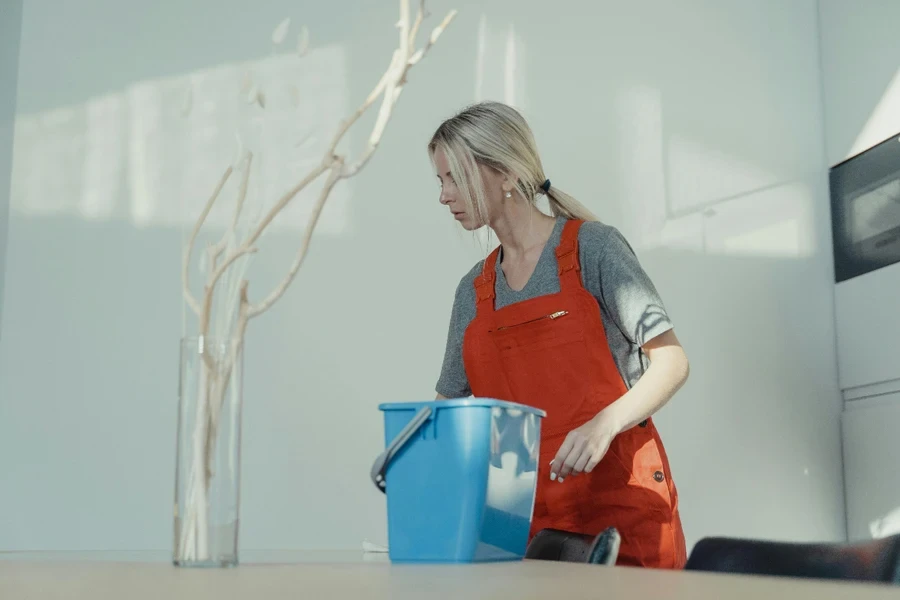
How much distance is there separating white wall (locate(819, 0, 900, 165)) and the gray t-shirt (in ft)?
6.13

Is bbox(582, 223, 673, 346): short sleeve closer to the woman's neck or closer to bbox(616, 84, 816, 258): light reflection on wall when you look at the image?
the woman's neck

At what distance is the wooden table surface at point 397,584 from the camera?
0.57m

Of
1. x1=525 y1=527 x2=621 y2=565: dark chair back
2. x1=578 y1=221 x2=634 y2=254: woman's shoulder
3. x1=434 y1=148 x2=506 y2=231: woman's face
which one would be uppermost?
x1=434 y1=148 x2=506 y2=231: woman's face

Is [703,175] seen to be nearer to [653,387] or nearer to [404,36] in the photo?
[653,387]

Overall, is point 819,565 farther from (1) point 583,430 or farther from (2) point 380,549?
(2) point 380,549

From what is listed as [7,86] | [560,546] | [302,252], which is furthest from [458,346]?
[7,86]

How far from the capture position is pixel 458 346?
2.02 m

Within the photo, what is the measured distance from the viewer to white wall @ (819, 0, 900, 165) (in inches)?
130

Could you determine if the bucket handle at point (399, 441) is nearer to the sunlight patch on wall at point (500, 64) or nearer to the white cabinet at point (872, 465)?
the sunlight patch on wall at point (500, 64)

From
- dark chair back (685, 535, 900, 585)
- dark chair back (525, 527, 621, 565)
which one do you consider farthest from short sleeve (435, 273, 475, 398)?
dark chair back (685, 535, 900, 585)

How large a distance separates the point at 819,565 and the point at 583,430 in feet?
1.51

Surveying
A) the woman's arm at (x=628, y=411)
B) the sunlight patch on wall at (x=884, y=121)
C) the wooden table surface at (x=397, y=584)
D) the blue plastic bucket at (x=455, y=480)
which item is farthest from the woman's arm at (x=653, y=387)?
the sunlight patch on wall at (x=884, y=121)

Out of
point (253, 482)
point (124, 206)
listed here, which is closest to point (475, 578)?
point (253, 482)

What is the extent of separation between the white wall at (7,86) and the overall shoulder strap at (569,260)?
1.78 metres
